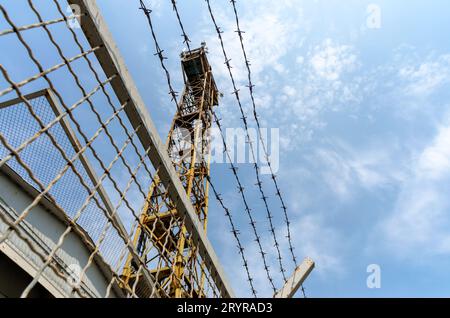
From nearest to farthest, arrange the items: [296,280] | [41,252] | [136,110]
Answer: [41,252] → [136,110] → [296,280]

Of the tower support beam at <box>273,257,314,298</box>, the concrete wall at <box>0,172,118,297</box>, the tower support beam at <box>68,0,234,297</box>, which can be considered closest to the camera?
the concrete wall at <box>0,172,118,297</box>

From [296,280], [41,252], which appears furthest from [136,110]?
[296,280]

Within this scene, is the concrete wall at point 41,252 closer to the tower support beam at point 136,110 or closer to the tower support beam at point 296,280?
the tower support beam at point 136,110

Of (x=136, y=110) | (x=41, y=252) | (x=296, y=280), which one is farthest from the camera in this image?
(x=296, y=280)

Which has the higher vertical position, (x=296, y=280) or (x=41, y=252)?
(x=296, y=280)

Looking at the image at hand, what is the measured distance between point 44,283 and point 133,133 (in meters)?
1.10

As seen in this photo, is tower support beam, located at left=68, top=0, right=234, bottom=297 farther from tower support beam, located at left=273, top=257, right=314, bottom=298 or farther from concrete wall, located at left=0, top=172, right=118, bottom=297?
tower support beam, located at left=273, top=257, right=314, bottom=298

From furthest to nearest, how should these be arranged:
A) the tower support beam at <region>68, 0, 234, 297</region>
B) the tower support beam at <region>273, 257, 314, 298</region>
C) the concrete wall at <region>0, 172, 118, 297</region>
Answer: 1. the tower support beam at <region>273, 257, 314, 298</region>
2. the tower support beam at <region>68, 0, 234, 297</region>
3. the concrete wall at <region>0, 172, 118, 297</region>

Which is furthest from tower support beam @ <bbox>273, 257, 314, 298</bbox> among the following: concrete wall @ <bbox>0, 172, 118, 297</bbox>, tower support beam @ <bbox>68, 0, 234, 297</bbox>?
concrete wall @ <bbox>0, 172, 118, 297</bbox>

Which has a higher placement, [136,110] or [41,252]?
[136,110]

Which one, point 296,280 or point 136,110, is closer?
point 136,110

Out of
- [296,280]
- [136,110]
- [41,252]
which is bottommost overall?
[41,252]

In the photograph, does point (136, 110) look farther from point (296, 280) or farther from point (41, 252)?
point (296, 280)

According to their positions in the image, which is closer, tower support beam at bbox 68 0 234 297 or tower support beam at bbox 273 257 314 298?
tower support beam at bbox 68 0 234 297
